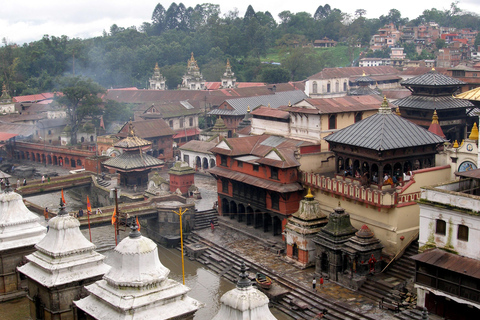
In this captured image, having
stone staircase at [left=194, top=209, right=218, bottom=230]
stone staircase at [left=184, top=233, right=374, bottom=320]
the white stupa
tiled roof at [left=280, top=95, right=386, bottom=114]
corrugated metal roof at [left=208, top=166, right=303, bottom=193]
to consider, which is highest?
tiled roof at [left=280, top=95, right=386, bottom=114]

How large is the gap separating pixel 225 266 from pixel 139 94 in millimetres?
59596

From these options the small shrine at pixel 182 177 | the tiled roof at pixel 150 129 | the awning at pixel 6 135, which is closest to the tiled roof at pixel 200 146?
the tiled roof at pixel 150 129

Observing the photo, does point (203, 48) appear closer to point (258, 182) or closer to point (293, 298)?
point (258, 182)

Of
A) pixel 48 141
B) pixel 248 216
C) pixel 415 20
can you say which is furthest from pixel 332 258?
pixel 415 20

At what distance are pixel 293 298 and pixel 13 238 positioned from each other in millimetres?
13900

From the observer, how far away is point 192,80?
4063 inches

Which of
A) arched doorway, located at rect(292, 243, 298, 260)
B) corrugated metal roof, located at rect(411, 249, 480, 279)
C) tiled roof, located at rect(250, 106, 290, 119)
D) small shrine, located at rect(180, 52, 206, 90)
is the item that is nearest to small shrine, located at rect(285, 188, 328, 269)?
arched doorway, located at rect(292, 243, 298, 260)

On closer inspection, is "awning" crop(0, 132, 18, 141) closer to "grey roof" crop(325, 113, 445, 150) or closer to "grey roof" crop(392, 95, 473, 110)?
"grey roof" crop(325, 113, 445, 150)

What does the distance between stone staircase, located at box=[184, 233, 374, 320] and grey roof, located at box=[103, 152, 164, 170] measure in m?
14.7

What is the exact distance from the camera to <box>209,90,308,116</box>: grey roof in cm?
6736

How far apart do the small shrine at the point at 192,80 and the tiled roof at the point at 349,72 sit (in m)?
23.8

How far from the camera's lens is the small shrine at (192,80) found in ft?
339

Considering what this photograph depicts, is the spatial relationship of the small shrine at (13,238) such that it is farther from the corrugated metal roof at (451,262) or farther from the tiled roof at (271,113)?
the tiled roof at (271,113)

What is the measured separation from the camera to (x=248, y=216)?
4103cm
